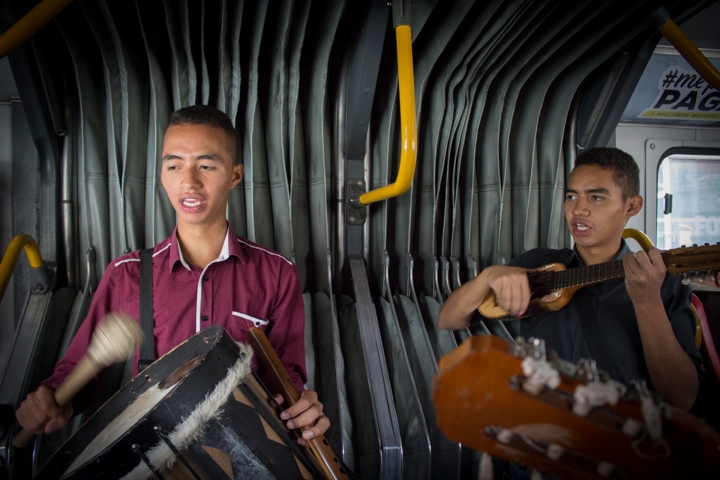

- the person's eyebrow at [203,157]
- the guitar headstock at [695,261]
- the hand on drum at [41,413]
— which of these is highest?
the person's eyebrow at [203,157]

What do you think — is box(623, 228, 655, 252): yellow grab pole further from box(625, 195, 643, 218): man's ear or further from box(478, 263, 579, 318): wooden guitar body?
box(478, 263, 579, 318): wooden guitar body

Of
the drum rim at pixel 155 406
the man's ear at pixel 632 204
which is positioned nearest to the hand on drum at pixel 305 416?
the drum rim at pixel 155 406

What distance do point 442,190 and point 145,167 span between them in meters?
1.63

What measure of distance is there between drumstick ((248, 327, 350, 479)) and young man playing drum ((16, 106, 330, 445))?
290 millimetres

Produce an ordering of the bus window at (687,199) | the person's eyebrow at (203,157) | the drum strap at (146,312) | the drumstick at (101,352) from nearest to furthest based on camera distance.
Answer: the drumstick at (101,352), the drum strap at (146,312), the person's eyebrow at (203,157), the bus window at (687,199)

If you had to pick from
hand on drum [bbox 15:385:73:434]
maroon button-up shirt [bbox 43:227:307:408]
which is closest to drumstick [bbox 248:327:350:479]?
maroon button-up shirt [bbox 43:227:307:408]

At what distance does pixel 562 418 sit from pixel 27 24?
1689 mm

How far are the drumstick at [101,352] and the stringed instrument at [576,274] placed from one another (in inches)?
52.5

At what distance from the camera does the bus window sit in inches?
128

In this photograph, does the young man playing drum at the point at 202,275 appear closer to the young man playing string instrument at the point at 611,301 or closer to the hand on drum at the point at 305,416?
the hand on drum at the point at 305,416

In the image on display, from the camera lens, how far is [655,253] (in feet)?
4.71

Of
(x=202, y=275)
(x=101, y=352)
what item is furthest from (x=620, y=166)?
(x=101, y=352)

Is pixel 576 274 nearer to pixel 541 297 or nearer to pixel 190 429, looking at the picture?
pixel 541 297

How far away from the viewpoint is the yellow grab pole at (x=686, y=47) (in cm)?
170
